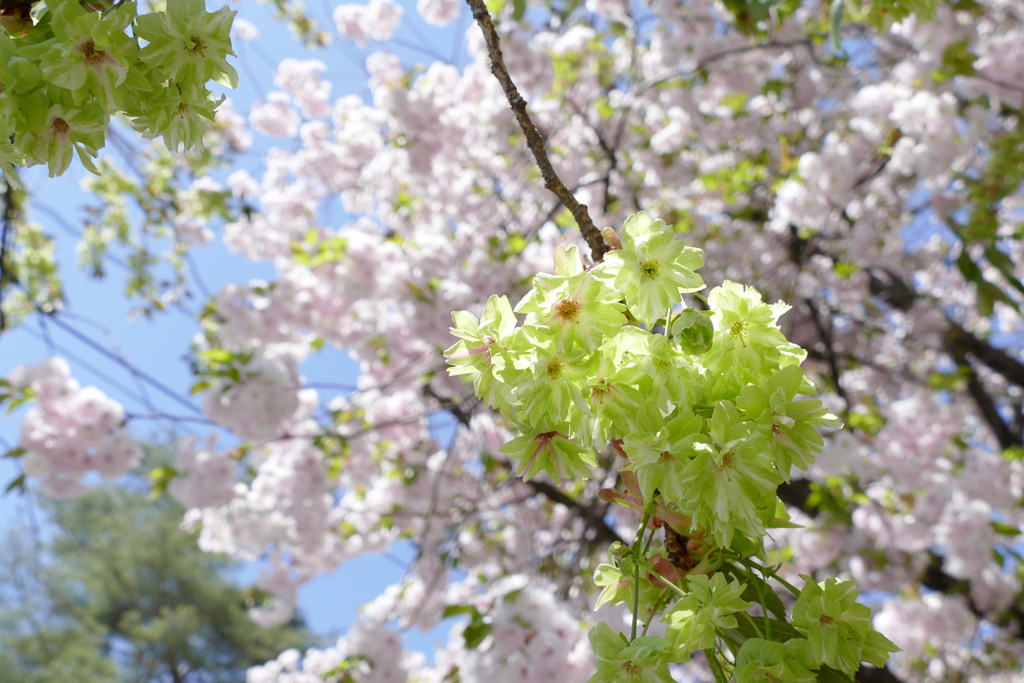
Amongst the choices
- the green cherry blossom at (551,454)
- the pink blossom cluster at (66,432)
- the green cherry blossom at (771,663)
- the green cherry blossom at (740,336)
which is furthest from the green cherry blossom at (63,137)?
the pink blossom cluster at (66,432)

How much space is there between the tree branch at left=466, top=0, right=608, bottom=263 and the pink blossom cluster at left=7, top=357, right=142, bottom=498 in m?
2.57

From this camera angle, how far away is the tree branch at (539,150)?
59 centimetres

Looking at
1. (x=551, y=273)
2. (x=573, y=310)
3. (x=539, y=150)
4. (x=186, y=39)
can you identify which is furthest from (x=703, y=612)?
(x=551, y=273)

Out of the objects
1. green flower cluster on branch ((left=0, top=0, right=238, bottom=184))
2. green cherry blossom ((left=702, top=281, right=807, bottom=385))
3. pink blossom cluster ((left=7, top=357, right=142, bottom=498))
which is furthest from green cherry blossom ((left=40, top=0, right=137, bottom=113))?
pink blossom cluster ((left=7, top=357, right=142, bottom=498))

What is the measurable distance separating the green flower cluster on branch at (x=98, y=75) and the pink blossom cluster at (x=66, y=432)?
2217mm

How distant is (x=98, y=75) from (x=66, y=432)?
2.40m

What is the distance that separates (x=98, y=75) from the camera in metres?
0.60

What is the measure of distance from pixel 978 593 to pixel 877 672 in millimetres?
1647

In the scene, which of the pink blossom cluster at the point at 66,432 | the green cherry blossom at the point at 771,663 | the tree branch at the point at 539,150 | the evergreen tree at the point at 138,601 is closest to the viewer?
the green cherry blossom at the point at 771,663

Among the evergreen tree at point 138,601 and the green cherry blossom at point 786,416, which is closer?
the green cherry blossom at point 786,416

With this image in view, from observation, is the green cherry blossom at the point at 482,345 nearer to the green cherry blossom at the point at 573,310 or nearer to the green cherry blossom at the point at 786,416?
the green cherry blossom at the point at 573,310

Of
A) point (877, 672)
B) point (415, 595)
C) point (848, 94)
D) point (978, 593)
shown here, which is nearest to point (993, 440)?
point (978, 593)

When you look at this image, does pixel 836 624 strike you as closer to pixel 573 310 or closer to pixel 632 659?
pixel 632 659

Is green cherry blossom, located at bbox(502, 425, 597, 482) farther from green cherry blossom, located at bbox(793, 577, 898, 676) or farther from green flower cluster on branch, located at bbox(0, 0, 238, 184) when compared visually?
green flower cluster on branch, located at bbox(0, 0, 238, 184)
